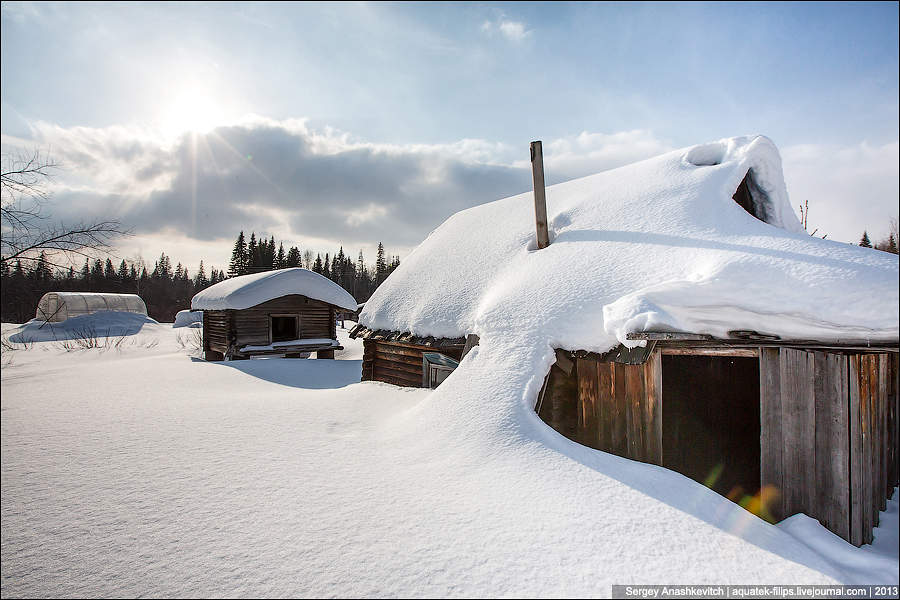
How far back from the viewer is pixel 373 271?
8088cm

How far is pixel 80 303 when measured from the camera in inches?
1373

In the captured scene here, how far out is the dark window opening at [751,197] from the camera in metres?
7.32

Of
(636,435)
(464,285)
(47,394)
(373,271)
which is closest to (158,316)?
(373,271)

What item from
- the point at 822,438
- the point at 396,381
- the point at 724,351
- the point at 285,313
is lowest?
the point at 396,381

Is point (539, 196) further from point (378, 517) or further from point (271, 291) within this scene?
point (271, 291)

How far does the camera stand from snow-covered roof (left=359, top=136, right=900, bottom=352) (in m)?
4.04

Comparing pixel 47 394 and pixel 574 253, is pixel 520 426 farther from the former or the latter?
pixel 47 394

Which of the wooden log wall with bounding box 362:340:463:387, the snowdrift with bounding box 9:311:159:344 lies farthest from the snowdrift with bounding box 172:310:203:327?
the wooden log wall with bounding box 362:340:463:387

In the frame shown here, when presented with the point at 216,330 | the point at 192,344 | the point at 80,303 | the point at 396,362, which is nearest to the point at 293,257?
the point at 80,303

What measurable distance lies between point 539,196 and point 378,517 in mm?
6434

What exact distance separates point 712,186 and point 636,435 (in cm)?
471

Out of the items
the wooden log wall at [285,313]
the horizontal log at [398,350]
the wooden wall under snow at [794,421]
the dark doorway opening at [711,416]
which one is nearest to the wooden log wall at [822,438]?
the wooden wall under snow at [794,421]

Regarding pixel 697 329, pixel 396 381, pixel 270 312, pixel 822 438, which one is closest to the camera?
pixel 822 438

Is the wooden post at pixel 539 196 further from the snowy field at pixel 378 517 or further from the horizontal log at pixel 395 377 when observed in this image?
the horizontal log at pixel 395 377
